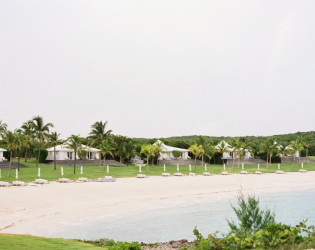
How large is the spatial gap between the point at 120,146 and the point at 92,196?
3060 cm

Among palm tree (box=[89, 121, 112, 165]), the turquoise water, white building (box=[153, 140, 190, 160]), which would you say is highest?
palm tree (box=[89, 121, 112, 165])

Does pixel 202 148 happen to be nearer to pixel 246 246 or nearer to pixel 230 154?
pixel 230 154

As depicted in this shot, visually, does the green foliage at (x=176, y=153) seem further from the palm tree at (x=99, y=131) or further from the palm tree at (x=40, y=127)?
the palm tree at (x=40, y=127)

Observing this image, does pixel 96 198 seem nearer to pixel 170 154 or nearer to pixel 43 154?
pixel 43 154

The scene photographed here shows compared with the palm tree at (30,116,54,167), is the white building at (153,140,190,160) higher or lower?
lower

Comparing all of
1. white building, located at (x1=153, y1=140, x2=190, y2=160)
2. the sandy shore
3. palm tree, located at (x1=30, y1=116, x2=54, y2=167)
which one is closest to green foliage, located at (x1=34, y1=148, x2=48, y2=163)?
palm tree, located at (x1=30, y1=116, x2=54, y2=167)

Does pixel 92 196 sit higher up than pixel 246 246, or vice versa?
pixel 246 246

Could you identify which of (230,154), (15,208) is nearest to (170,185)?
(15,208)

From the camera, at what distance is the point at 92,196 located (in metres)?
24.2

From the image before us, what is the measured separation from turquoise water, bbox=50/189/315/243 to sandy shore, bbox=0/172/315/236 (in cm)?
118

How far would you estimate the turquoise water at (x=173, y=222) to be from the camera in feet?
48.1

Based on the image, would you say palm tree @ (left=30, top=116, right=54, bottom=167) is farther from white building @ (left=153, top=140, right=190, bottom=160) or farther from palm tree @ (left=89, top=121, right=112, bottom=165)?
white building @ (left=153, top=140, right=190, bottom=160)

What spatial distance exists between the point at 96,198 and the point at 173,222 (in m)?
7.53

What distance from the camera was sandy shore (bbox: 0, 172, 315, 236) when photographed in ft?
54.8
